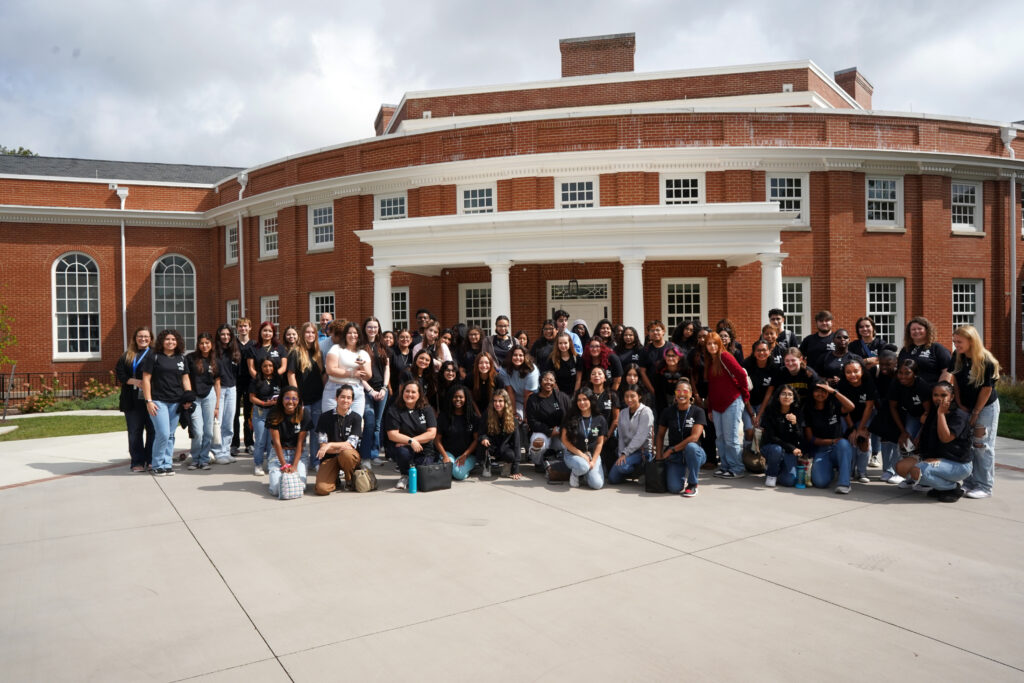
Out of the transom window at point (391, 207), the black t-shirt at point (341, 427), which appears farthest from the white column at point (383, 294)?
the black t-shirt at point (341, 427)

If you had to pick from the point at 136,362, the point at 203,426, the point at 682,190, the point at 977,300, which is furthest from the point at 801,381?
the point at 977,300

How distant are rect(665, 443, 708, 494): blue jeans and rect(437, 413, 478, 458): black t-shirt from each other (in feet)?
8.13

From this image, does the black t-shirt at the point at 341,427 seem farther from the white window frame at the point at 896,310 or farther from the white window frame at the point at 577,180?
the white window frame at the point at 896,310

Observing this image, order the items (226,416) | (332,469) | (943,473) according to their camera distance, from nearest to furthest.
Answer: (943,473) → (332,469) → (226,416)

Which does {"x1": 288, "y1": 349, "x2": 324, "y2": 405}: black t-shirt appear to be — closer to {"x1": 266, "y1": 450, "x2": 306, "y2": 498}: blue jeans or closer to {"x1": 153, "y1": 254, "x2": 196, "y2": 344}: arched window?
{"x1": 266, "y1": 450, "x2": 306, "y2": 498}: blue jeans

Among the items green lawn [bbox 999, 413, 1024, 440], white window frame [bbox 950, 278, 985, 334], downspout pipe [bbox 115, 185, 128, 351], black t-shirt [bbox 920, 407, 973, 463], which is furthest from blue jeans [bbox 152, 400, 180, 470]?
white window frame [bbox 950, 278, 985, 334]

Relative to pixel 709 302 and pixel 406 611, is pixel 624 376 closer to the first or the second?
pixel 406 611

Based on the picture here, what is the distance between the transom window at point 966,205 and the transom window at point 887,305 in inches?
116

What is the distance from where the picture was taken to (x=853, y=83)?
1184 inches

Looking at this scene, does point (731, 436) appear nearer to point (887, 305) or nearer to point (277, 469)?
point (277, 469)

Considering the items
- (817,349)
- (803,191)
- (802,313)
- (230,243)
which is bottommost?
(817,349)

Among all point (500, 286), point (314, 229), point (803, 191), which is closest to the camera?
point (500, 286)

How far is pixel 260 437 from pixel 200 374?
4.03 feet

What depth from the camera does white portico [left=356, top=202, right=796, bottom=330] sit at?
Result: 47.1 feet
